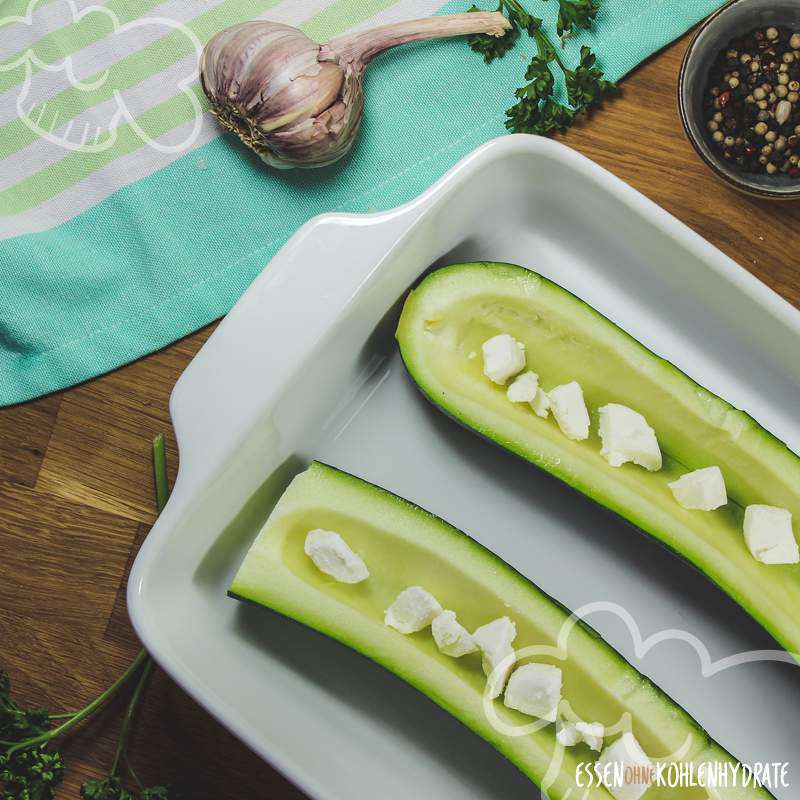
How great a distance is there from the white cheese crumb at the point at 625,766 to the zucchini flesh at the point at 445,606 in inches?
0.5

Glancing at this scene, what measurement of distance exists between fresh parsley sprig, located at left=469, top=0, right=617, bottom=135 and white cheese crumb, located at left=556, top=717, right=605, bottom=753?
55cm

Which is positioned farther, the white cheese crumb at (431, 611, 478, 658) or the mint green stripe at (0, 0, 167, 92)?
the mint green stripe at (0, 0, 167, 92)

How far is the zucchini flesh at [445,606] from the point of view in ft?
2.32

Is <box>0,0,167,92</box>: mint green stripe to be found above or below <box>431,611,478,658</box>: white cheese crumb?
above

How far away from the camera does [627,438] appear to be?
73 cm

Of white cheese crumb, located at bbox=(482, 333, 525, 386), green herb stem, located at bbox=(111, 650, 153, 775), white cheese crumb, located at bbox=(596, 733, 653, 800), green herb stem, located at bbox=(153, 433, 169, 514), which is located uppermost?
white cheese crumb, located at bbox=(482, 333, 525, 386)

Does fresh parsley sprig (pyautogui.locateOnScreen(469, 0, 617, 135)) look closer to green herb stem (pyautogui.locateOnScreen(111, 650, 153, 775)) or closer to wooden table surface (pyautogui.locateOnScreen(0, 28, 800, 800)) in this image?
wooden table surface (pyautogui.locateOnScreen(0, 28, 800, 800))

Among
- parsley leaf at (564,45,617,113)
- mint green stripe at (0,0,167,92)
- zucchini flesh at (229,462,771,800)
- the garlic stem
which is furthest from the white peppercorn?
mint green stripe at (0,0,167,92)

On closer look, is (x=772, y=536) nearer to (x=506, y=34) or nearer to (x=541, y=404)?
(x=541, y=404)

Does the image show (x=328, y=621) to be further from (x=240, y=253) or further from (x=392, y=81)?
(x=392, y=81)

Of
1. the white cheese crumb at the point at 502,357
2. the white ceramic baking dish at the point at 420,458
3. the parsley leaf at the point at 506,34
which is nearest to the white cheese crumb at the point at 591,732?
the white ceramic baking dish at the point at 420,458

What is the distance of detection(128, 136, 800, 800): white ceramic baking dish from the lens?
716 millimetres

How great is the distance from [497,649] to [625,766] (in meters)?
0.15

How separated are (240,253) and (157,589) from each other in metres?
0.34
